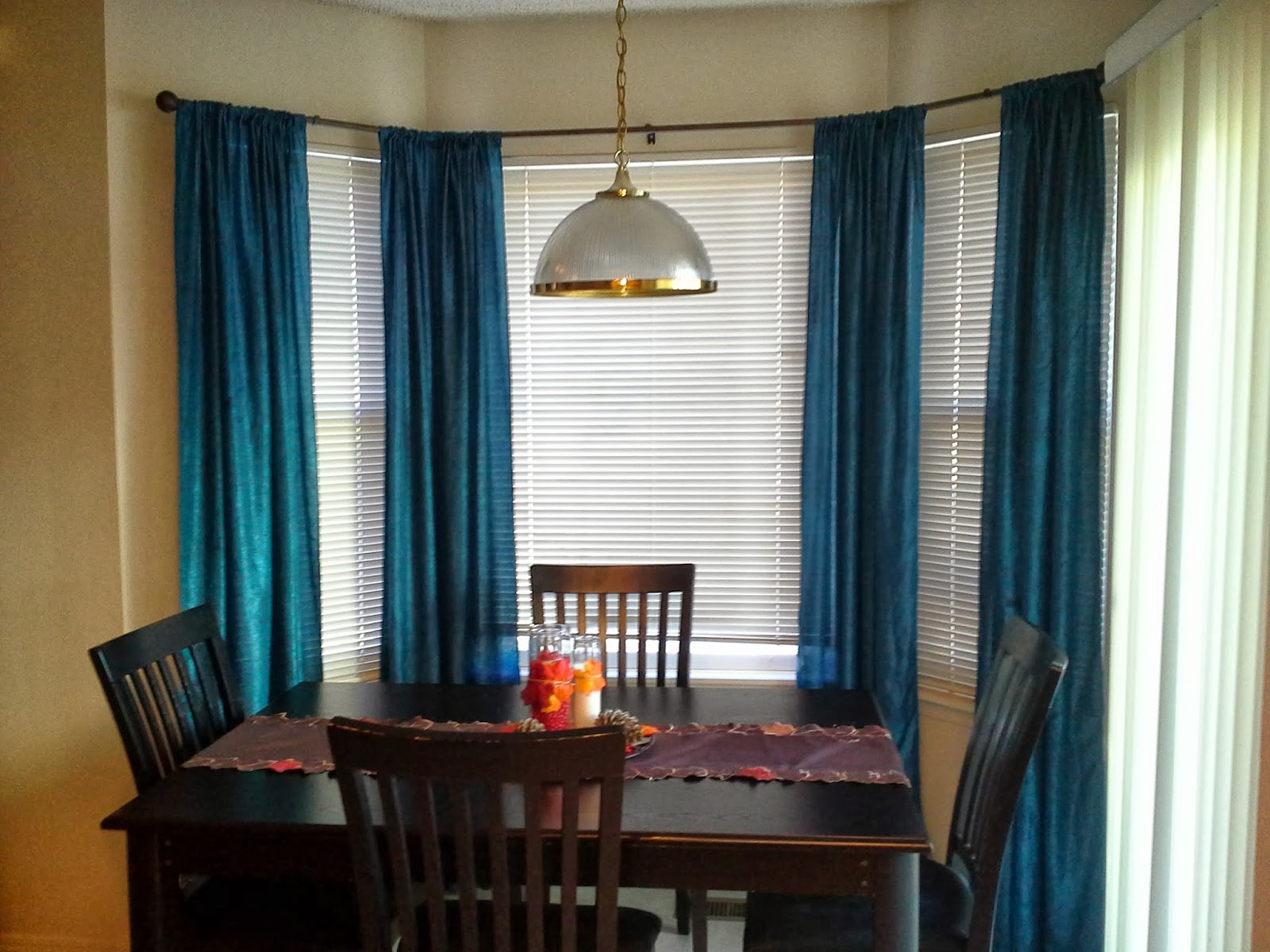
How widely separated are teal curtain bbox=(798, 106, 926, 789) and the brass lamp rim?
3.59 feet

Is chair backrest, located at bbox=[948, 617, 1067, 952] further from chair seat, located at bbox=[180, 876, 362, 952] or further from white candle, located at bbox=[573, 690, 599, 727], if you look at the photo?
chair seat, located at bbox=[180, 876, 362, 952]

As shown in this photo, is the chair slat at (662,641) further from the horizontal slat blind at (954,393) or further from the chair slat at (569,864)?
the chair slat at (569,864)

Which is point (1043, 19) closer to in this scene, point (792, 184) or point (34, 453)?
point (792, 184)

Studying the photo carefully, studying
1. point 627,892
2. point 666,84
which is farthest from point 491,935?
point 666,84

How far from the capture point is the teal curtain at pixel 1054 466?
286 cm

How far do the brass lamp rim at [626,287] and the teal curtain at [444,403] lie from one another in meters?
1.20

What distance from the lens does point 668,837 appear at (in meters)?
2.02

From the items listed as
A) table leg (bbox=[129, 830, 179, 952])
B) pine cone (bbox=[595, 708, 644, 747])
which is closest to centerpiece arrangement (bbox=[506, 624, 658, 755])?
pine cone (bbox=[595, 708, 644, 747])

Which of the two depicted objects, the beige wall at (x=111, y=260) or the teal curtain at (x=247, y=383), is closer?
the beige wall at (x=111, y=260)

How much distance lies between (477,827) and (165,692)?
3.04 feet

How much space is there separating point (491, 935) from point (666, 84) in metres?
2.48

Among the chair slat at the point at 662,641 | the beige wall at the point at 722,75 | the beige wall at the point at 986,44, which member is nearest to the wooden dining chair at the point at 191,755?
the chair slat at the point at 662,641

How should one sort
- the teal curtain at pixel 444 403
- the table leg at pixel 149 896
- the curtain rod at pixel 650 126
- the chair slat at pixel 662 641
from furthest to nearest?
the teal curtain at pixel 444 403
the curtain rod at pixel 650 126
the chair slat at pixel 662 641
the table leg at pixel 149 896

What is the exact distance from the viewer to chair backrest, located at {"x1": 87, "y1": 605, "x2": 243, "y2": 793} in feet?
7.91
